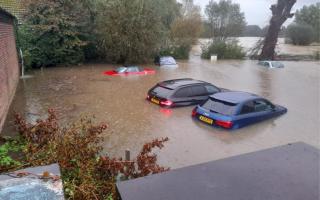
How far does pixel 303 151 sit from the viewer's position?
12.1ft

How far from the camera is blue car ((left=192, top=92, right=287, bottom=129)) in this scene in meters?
9.19

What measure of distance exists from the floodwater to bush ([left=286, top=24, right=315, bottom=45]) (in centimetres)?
3442

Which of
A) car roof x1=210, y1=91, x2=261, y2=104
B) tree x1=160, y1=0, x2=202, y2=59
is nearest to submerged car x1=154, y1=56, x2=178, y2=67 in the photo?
tree x1=160, y1=0, x2=202, y2=59

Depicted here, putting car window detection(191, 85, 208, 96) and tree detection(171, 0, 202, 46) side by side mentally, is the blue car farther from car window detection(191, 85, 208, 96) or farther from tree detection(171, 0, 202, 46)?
tree detection(171, 0, 202, 46)

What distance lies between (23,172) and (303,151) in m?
3.61

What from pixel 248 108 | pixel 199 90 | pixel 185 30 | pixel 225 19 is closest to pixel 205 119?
pixel 248 108

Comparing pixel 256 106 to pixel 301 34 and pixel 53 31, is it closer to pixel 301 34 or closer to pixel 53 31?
pixel 53 31

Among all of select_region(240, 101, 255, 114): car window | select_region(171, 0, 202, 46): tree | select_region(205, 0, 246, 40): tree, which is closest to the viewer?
select_region(240, 101, 255, 114): car window

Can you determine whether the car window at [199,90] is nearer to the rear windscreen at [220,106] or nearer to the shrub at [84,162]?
the rear windscreen at [220,106]

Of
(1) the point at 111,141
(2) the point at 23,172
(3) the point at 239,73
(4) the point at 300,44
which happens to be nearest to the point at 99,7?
(3) the point at 239,73

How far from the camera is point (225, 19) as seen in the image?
4675 centimetres

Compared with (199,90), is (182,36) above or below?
above

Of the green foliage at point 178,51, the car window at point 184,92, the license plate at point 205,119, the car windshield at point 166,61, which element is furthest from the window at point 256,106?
the green foliage at point 178,51

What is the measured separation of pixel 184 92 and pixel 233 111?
2.99 m
